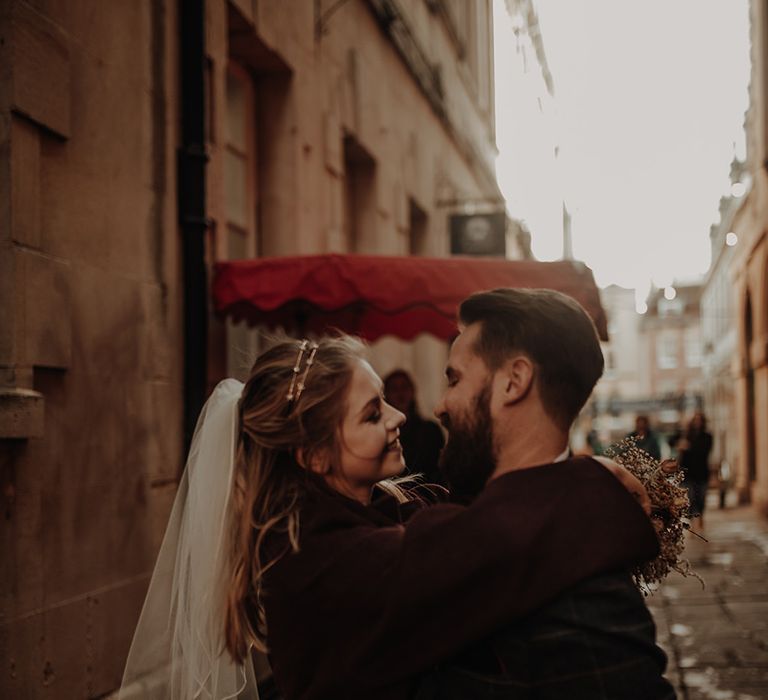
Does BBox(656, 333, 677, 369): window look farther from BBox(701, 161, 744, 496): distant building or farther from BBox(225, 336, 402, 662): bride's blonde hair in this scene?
BBox(225, 336, 402, 662): bride's blonde hair

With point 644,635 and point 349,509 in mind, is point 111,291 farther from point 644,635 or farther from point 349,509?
point 644,635

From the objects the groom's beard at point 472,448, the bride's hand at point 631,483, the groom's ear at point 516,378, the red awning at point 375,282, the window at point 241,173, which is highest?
the window at point 241,173

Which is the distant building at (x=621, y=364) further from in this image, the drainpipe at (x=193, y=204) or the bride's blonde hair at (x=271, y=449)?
the bride's blonde hair at (x=271, y=449)

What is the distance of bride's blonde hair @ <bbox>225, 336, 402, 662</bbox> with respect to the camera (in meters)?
2.63

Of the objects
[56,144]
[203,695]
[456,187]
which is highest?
[456,187]

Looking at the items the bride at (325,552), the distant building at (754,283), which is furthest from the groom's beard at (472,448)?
the distant building at (754,283)

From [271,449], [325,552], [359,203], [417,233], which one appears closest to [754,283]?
[417,233]

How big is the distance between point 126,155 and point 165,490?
1969mm

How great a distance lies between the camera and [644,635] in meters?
2.23

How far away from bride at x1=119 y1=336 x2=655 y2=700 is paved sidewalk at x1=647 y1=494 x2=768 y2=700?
10.9ft

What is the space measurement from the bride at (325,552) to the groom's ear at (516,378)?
23cm

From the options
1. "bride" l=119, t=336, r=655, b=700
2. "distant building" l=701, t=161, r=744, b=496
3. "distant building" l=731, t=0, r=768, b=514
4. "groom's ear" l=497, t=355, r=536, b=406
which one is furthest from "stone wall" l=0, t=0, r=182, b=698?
"distant building" l=701, t=161, r=744, b=496

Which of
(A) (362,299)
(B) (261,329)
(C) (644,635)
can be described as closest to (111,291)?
(A) (362,299)

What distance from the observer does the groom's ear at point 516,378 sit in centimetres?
238
